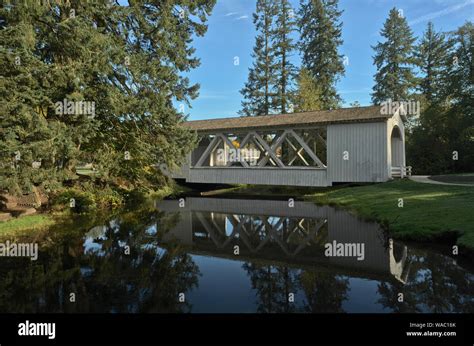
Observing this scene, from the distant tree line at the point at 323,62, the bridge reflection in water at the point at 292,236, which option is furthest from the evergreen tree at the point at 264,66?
the bridge reflection in water at the point at 292,236

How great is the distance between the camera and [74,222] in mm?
13242

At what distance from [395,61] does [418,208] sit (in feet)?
117

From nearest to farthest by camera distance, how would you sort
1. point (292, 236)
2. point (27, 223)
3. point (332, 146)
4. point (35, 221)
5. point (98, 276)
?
point (98, 276) < point (292, 236) < point (27, 223) < point (35, 221) < point (332, 146)

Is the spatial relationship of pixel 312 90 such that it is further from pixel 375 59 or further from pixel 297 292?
pixel 297 292

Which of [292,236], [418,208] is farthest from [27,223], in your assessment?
[418,208]

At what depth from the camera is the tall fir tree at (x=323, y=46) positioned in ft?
135

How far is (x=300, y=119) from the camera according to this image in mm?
21641

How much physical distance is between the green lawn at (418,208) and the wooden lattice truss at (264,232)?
2345 millimetres

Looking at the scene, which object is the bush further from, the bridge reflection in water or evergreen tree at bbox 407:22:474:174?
evergreen tree at bbox 407:22:474:174

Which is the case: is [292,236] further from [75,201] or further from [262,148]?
[262,148]

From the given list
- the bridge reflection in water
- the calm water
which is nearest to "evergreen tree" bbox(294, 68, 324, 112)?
the bridge reflection in water

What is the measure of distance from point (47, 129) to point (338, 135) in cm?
1536

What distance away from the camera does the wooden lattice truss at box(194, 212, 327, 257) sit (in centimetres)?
1010

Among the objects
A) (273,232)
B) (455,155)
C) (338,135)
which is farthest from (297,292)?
(455,155)
